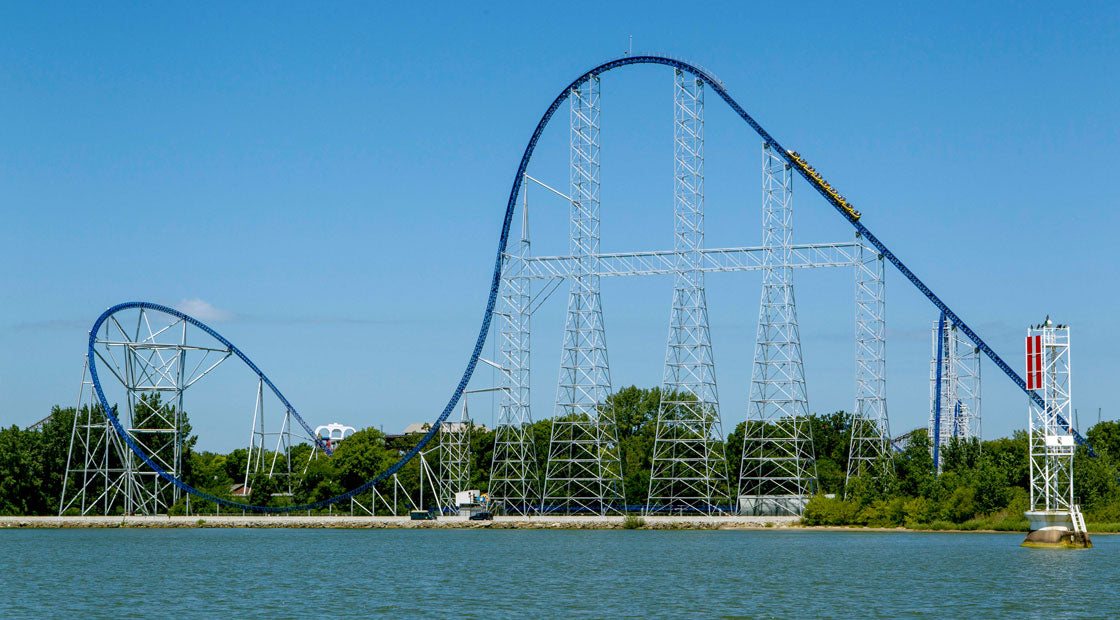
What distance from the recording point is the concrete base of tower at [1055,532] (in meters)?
32.7

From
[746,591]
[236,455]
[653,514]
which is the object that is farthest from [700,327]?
[236,455]

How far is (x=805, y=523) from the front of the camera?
151 ft

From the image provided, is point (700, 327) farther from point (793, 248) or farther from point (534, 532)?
point (534, 532)

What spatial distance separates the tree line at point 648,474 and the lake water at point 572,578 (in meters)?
2.10

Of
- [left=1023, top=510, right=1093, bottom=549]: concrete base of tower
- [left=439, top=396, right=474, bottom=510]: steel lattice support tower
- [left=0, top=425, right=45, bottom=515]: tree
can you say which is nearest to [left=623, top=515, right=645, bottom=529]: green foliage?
[left=439, top=396, right=474, bottom=510]: steel lattice support tower

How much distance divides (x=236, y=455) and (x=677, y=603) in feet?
172

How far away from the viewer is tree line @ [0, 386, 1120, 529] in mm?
44281

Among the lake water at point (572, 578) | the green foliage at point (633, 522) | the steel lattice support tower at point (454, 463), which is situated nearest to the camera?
the lake water at point (572, 578)

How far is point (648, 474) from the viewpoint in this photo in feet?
179

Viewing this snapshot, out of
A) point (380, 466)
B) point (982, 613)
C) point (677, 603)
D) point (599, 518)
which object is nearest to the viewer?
point (982, 613)

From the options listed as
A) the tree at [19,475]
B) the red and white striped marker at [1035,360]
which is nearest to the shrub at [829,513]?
the red and white striped marker at [1035,360]

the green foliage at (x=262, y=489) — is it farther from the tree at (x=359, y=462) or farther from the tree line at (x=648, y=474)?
the tree at (x=359, y=462)

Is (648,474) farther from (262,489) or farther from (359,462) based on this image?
(262,489)

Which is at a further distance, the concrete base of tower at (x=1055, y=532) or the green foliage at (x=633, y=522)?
the green foliage at (x=633, y=522)
